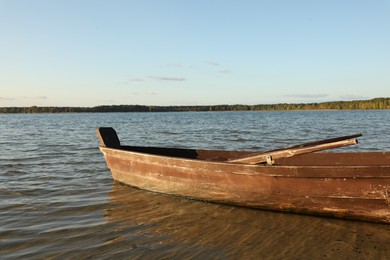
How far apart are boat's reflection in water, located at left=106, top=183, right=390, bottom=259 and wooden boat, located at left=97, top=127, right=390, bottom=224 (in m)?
0.23

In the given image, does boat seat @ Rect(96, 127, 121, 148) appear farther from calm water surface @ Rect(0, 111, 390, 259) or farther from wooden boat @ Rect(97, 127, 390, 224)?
calm water surface @ Rect(0, 111, 390, 259)

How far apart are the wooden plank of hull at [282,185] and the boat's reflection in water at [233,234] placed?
21cm

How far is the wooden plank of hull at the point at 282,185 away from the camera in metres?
4.86

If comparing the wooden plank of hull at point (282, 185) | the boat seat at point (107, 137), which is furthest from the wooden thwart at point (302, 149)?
the boat seat at point (107, 137)

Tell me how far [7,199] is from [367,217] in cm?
686

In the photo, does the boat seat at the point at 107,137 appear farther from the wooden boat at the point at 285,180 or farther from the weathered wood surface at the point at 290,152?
the weathered wood surface at the point at 290,152

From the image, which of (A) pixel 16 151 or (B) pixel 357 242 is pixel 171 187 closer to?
(B) pixel 357 242

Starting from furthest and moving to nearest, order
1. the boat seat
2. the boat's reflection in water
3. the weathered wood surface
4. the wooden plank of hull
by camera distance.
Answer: the boat seat
the weathered wood surface
the wooden plank of hull
the boat's reflection in water

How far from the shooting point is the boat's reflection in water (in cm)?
435

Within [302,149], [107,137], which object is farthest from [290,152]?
[107,137]

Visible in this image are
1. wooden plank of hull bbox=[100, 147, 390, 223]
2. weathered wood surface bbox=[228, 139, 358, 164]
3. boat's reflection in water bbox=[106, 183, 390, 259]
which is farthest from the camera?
weathered wood surface bbox=[228, 139, 358, 164]

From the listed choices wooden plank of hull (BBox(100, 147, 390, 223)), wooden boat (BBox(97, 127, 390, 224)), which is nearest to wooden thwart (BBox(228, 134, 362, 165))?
wooden boat (BBox(97, 127, 390, 224))

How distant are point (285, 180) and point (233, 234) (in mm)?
1249

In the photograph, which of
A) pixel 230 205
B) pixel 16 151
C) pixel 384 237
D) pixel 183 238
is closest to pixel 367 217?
pixel 384 237
